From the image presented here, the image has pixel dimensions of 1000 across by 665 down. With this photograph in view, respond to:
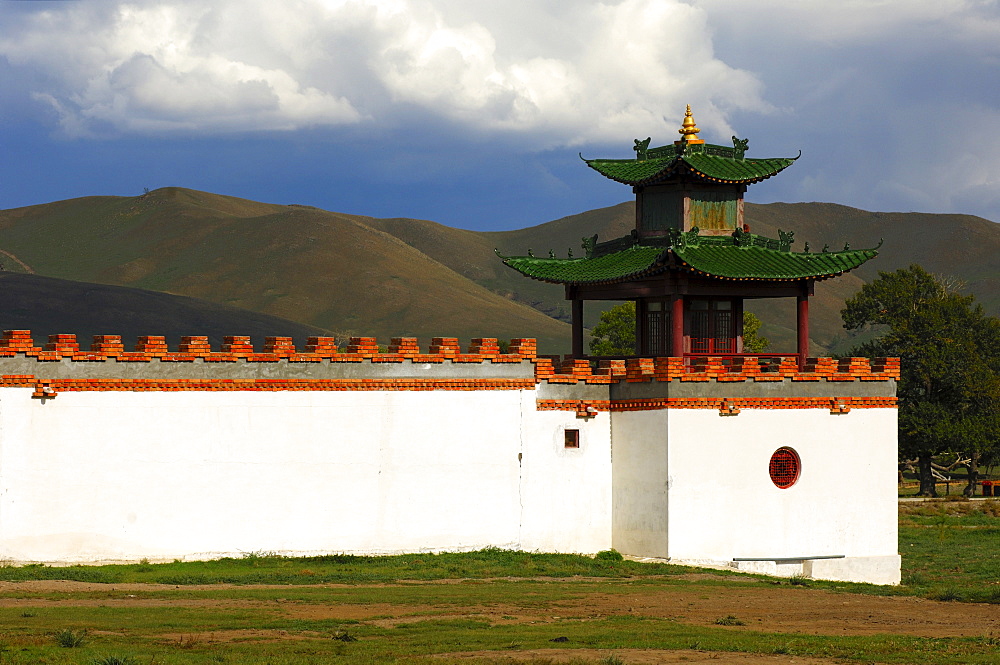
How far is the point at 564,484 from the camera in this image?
32.4 meters

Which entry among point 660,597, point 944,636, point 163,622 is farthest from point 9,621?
point 944,636

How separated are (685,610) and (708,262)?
12.2 meters

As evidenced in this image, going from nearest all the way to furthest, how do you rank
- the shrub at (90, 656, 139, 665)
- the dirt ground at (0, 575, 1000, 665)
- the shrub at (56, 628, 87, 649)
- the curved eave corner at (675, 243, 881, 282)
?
1. the shrub at (90, 656, 139, 665)
2. the shrub at (56, 628, 87, 649)
3. the dirt ground at (0, 575, 1000, 665)
4. the curved eave corner at (675, 243, 881, 282)

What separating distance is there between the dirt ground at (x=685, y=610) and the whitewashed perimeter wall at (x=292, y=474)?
9.20 feet

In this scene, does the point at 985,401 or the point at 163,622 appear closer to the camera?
the point at 163,622

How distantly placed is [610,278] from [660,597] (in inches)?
434

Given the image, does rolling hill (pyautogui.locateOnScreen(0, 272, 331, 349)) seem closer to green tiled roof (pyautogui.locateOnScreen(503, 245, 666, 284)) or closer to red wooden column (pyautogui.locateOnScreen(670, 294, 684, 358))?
green tiled roof (pyautogui.locateOnScreen(503, 245, 666, 284))

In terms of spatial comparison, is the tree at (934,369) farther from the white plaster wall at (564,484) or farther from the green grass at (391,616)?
the white plaster wall at (564,484)

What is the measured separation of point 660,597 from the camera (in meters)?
26.2

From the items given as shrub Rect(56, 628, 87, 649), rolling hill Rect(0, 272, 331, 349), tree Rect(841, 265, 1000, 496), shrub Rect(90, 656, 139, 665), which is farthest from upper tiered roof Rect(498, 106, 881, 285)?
rolling hill Rect(0, 272, 331, 349)

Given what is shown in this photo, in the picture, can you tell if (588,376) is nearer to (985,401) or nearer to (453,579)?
(453,579)

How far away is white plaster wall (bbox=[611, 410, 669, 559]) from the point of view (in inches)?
1243

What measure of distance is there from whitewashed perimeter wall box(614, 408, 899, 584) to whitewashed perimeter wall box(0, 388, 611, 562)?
1.27 meters

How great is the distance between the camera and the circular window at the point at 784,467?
32406mm
